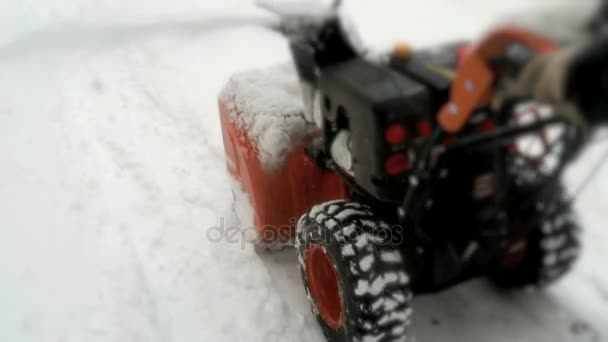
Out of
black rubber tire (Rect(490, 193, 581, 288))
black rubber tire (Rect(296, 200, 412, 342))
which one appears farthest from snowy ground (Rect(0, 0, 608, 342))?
black rubber tire (Rect(296, 200, 412, 342))

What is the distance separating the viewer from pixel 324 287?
164 cm

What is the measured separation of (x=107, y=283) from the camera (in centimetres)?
197

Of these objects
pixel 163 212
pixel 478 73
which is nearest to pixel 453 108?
pixel 478 73

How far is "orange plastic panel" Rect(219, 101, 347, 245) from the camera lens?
5.53 feet

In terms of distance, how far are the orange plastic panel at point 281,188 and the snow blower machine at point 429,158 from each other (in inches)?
1.2

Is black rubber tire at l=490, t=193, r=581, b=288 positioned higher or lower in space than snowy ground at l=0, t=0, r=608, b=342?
higher

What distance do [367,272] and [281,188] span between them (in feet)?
1.74

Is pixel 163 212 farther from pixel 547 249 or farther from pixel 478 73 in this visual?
pixel 478 73

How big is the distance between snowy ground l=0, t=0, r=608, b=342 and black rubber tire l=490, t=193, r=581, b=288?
5 cm

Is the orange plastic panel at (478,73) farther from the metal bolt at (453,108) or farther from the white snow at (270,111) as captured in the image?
the white snow at (270,111)

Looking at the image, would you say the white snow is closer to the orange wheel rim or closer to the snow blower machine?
the snow blower machine

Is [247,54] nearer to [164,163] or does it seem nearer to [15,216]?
[164,163]

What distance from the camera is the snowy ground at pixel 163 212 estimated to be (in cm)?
134

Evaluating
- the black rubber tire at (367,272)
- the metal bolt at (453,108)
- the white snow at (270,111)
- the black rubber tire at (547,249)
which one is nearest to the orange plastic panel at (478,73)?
the metal bolt at (453,108)
